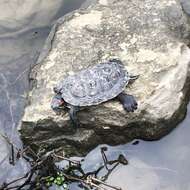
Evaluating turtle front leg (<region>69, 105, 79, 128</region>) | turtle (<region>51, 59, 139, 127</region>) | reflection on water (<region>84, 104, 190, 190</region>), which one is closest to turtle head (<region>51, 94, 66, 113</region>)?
turtle (<region>51, 59, 139, 127</region>)

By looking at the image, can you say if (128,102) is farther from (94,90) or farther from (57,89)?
(57,89)

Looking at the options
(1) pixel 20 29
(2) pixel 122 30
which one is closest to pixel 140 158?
(2) pixel 122 30

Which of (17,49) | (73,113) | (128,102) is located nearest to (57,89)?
(73,113)

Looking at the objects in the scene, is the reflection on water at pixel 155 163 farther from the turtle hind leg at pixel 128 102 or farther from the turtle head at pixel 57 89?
the turtle head at pixel 57 89

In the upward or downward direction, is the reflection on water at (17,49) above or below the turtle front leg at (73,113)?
below

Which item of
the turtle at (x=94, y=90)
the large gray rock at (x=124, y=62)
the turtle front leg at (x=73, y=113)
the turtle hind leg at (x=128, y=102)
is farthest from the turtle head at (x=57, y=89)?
the turtle hind leg at (x=128, y=102)

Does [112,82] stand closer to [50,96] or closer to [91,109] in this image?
[91,109]
